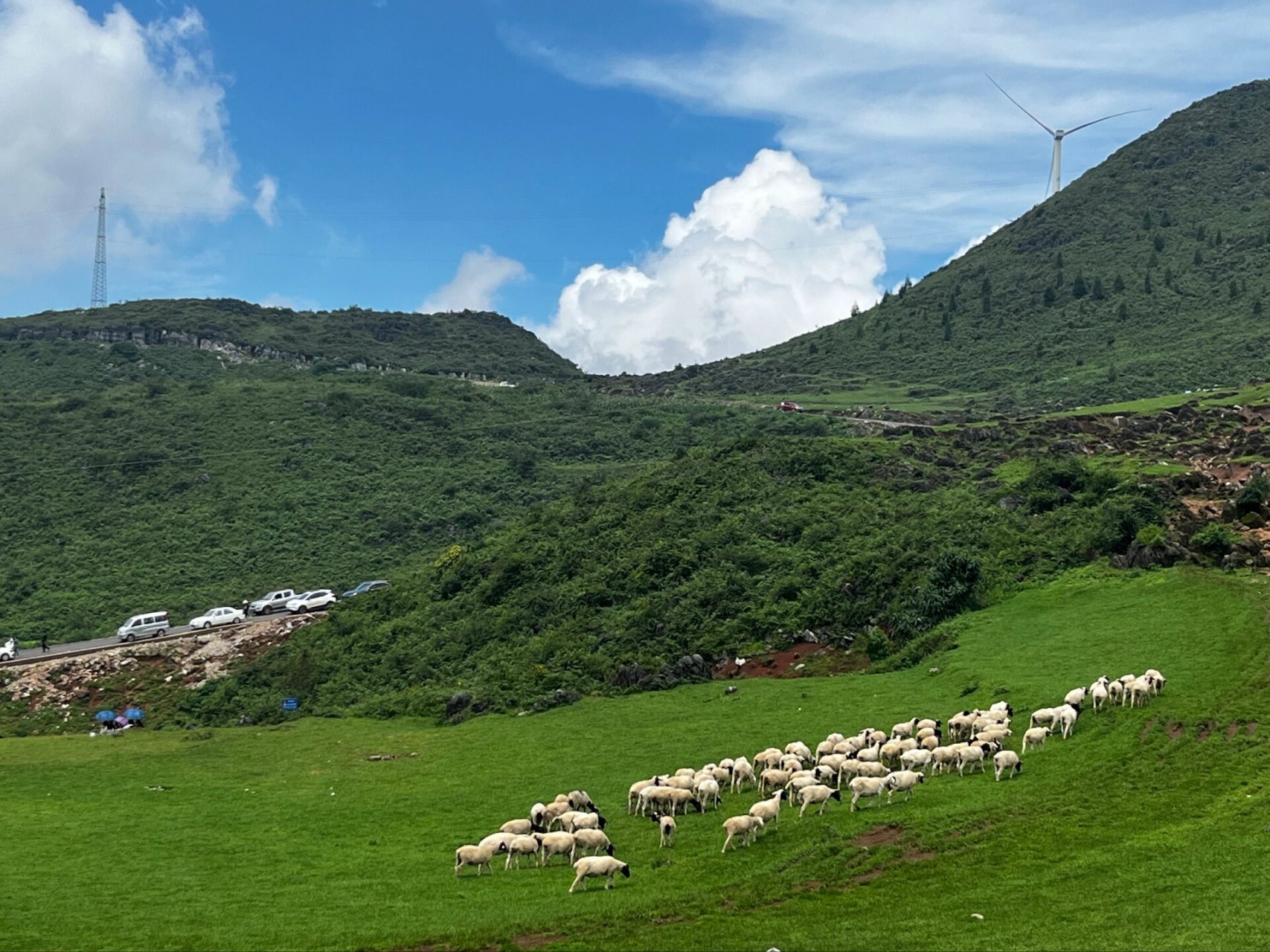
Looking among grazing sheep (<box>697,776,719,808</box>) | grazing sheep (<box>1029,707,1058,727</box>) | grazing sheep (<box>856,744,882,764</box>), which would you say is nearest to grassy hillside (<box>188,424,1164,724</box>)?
grazing sheep (<box>1029,707,1058,727</box>)

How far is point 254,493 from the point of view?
314 feet

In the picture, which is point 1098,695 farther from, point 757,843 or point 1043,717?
point 757,843

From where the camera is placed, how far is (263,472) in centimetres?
10081

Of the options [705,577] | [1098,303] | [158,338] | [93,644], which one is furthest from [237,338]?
[705,577]

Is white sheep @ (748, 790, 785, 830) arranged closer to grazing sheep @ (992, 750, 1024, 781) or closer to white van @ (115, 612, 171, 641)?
grazing sheep @ (992, 750, 1024, 781)

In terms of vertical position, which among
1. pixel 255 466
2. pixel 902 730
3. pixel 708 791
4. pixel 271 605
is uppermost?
pixel 255 466

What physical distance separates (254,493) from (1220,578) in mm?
76939

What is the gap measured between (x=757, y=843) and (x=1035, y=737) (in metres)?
8.55

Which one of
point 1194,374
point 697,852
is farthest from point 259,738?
point 1194,374

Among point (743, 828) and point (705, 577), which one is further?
point (705, 577)

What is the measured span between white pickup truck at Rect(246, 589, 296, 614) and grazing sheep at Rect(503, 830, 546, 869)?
49.3m

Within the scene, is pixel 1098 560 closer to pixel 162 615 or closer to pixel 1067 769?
pixel 1067 769

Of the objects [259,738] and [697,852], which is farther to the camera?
[259,738]

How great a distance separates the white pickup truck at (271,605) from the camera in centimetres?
6925
